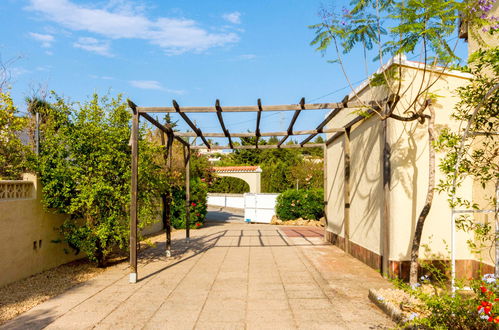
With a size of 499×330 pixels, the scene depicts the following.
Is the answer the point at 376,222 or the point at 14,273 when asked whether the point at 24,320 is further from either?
the point at 376,222

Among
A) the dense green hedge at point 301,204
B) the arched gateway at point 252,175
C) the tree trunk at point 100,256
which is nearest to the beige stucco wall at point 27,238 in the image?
the tree trunk at point 100,256

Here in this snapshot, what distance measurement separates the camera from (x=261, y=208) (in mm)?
19000

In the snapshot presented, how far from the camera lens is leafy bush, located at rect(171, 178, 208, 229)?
47.0 feet

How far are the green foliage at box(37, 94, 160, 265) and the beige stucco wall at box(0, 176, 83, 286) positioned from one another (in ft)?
0.77

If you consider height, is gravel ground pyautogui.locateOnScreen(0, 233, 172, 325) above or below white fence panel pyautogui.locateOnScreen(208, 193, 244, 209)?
above

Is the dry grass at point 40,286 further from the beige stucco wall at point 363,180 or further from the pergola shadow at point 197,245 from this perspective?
the beige stucco wall at point 363,180

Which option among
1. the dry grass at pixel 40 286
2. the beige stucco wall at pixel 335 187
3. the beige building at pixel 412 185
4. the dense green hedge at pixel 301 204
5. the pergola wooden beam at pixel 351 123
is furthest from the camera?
the dense green hedge at pixel 301 204

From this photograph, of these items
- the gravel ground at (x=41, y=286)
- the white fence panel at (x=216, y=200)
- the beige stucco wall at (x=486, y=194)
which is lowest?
the white fence panel at (x=216, y=200)

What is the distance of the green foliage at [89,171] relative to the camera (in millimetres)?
6746

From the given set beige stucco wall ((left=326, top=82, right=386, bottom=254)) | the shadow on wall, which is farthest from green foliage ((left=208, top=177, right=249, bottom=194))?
the shadow on wall

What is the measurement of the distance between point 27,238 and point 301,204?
511 inches

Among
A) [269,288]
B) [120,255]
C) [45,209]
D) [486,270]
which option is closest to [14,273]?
[45,209]

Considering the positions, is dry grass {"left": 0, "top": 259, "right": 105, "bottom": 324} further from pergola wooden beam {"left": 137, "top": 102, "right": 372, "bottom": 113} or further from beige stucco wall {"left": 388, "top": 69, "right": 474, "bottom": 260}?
beige stucco wall {"left": 388, "top": 69, "right": 474, "bottom": 260}

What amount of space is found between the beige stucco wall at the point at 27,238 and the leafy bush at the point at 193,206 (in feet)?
22.7
